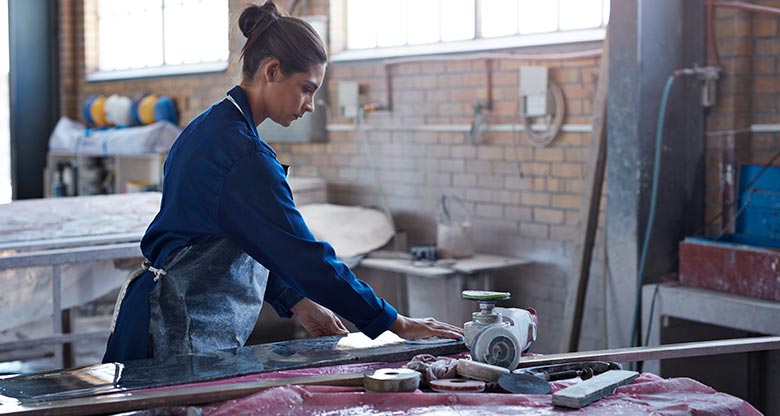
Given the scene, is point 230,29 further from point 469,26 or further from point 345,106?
point 345,106

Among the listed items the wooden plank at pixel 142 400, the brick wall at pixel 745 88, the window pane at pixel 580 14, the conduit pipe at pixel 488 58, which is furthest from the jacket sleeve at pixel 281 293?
the window pane at pixel 580 14

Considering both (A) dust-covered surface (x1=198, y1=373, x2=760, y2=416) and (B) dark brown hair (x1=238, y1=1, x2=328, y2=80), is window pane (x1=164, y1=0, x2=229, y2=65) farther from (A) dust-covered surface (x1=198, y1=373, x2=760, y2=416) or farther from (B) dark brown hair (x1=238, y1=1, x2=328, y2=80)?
(A) dust-covered surface (x1=198, y1=373, x2=760, y2=416)

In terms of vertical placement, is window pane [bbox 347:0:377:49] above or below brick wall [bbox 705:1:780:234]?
above

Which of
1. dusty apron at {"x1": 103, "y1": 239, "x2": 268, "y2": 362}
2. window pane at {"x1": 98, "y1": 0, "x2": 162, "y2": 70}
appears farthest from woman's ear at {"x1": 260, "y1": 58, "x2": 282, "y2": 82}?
window pane at {"x1": 98, "y1": 0, "x2": 162, "y2": 70}

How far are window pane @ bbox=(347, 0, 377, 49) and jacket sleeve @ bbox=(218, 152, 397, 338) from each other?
4.79 meters

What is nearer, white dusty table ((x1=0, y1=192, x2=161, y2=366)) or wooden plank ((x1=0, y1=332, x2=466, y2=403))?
wooden plank ((x1=0, y1=332, x2=466, y2=403))

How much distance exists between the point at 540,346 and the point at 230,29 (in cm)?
352

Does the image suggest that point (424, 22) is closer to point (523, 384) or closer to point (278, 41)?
point (278, 41)

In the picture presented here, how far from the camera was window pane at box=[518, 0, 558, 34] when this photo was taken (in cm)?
576

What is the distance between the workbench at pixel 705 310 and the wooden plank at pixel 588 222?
48 cm

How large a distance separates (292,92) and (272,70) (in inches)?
3.3

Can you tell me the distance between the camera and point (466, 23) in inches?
250

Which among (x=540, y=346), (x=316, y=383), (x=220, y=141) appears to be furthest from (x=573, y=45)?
(x=316, y=383)

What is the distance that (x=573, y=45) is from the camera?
18.1 ft
